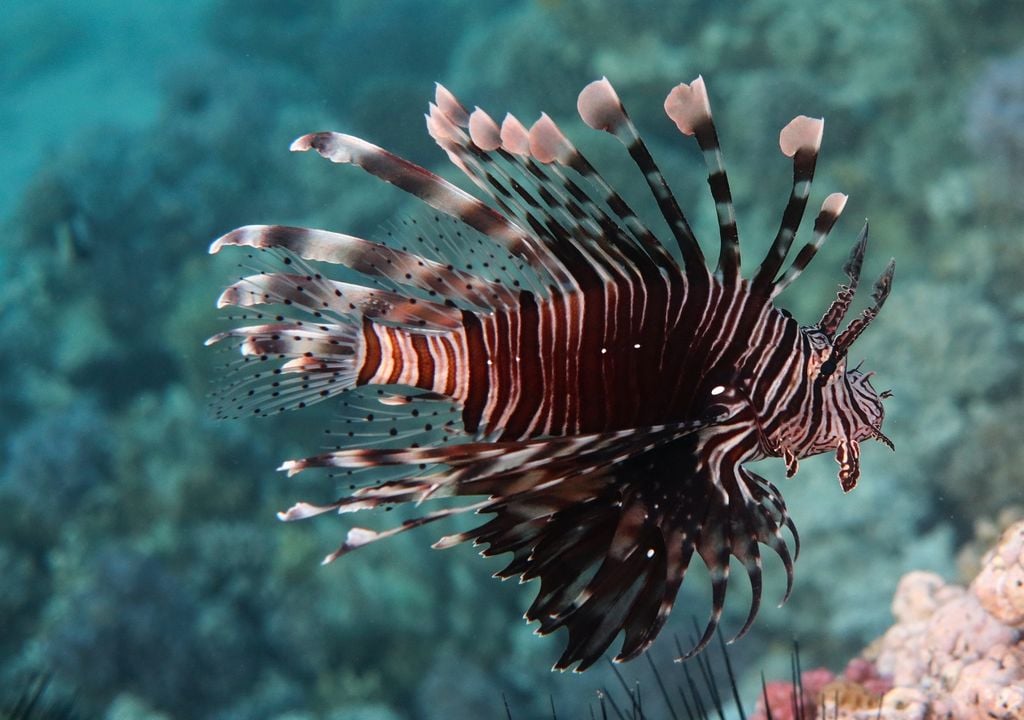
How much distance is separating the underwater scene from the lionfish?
11 mm

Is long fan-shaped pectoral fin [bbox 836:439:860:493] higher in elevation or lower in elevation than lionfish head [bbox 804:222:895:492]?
lower

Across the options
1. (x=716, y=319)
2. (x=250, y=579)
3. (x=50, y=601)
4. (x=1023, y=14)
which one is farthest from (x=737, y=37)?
(x=50, y=601)

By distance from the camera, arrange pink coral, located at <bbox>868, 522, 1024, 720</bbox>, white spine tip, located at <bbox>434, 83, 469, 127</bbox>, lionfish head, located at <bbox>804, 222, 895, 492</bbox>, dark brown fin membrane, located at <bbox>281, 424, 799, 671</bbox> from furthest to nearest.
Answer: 1. pink coral, located at <bbox>868, 522, 1024, 720</bbox>
2. white spine tip, located at <bbox>434, 83, 469, 127</bbox>
3. lionfish head, located at <bbox>804, 222, 895, 492</bbox>
4. dark brown fin membrane, located at <bbox>281, 424, 799, 671</bbox>

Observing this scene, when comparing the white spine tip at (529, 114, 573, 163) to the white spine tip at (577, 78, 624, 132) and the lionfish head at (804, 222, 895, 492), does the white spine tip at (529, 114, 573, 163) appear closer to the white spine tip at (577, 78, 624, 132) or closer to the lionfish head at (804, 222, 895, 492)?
the white spine tip at (577, 78, 624, 132)

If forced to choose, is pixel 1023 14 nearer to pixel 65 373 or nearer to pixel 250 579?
pixel 250 579

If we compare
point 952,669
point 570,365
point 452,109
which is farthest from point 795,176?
point 952,669

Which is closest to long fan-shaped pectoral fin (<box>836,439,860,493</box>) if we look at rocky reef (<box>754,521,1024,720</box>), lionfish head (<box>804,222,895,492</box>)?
lionfish head (<box>804,222,895,492</box>)

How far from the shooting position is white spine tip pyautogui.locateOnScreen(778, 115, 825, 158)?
1.92 meters

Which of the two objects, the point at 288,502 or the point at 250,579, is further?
the point at 288,502

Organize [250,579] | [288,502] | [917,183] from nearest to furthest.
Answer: [250,579] < [288,502] < [917,183]

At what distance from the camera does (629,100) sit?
11094 mm

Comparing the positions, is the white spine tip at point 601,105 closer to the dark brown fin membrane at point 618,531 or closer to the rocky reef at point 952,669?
the dark brown fin membrane at point 618,531

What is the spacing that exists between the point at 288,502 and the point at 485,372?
689 centimetres

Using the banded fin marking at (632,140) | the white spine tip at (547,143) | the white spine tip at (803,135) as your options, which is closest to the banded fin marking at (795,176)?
the white spine tip at (803,135)
